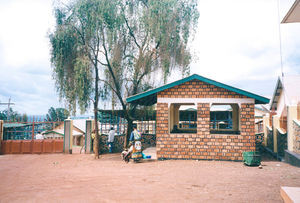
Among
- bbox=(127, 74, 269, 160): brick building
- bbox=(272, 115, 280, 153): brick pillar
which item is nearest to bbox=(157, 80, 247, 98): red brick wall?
bbox=(127, 74, 269, 160): brick building

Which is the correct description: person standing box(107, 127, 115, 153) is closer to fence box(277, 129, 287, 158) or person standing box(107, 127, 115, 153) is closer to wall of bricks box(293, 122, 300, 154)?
fence box(277, 129, 287, 158)

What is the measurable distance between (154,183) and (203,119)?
4523mm

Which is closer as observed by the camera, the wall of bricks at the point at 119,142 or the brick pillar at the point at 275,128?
the brick pillar at the point at 275,128

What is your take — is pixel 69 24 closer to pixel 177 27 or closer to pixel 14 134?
pixel 177 27

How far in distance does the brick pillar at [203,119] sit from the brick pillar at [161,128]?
1.33 metres

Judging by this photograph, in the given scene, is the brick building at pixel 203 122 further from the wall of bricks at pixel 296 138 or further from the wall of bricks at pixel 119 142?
the wall of bricks at pixel 119 142

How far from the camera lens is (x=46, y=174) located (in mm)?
8305

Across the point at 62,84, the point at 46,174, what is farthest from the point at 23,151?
the point at 46,174

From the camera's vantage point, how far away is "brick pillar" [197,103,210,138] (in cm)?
1041

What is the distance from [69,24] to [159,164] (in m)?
7.45

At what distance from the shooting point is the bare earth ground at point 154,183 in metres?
5.46

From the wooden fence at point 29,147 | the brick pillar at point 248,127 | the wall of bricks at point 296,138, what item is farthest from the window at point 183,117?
the wooden fence at point 29,147

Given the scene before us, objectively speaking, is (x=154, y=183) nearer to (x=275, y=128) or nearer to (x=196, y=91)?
(x=196, y=91)

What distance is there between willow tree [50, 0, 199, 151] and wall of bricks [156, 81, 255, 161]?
8.43ft
